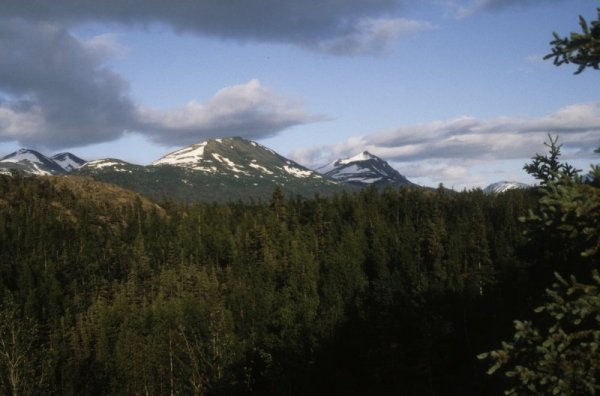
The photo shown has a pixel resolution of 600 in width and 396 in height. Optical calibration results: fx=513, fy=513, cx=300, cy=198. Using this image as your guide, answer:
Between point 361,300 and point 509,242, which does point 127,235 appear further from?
point 509,242

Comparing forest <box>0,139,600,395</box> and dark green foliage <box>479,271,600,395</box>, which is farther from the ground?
dark green foliage <box>479,271,600,395</box>

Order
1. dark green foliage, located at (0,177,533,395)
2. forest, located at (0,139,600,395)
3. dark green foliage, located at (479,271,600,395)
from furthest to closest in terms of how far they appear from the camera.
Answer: dark green foliage, located at (0,177,533,395) → forest, located at (0,139,600,395) → dark green foliage, located at (479,271,600,395)

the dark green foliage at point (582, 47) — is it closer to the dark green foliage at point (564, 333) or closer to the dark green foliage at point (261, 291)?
the dark green foliage at point (564, 333)

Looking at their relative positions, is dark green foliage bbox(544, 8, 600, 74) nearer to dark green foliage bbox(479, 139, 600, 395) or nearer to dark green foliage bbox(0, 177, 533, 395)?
dark green foliage bbox(479, 139, 600, 395)

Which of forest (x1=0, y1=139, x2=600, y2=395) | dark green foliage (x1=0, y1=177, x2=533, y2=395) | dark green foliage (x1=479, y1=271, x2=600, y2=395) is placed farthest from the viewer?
dark green foliage (x1=0, y1=177, x2=533, y2=395)

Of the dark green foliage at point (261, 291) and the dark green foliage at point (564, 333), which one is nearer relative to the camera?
the dark green foliage at point (564, 333)

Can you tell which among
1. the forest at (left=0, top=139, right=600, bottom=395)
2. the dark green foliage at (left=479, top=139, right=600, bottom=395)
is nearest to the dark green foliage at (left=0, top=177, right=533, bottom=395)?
the forest at (left=0, top=139, right=600, bottom=395)

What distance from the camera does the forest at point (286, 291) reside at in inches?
1164

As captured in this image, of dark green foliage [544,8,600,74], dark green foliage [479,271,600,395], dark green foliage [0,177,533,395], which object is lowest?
dark green foliage [0,177,533,395]

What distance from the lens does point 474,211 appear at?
486 feet

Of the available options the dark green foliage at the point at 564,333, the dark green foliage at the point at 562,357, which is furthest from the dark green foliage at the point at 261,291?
the dark green foliage at the point at 562,357

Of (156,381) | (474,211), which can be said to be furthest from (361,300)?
(474,211)

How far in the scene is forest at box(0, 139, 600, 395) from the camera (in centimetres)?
2955

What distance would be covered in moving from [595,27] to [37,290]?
109183 millimetres
